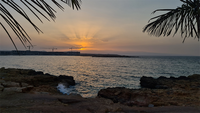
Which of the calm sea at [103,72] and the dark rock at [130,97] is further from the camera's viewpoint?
the calm sea at [103,72]

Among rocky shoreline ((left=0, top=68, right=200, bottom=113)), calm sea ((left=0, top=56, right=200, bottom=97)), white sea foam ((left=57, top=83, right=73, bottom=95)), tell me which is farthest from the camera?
calm sea ((left=0, top=56, right=200, bottom=97))

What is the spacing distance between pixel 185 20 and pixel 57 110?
4.55 metres

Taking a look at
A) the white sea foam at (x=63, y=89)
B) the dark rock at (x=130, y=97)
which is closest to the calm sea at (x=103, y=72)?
the white sea foam at (x=63, y=89)

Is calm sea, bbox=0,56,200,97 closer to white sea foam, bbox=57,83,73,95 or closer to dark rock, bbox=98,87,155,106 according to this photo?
white sea foam, bbox=57,83,73,95

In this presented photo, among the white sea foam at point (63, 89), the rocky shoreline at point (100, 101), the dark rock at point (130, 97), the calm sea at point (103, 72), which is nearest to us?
the rocky shoreline at point (100, 101)

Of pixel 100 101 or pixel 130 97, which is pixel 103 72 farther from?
pixel 100 101

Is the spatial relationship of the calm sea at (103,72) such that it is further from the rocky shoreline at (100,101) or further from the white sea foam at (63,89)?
the rocky shoreline at (100,101)

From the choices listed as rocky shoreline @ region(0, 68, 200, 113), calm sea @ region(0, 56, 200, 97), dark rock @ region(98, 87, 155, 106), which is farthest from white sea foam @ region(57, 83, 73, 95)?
dark rock @ region(98, 87, 155, 106)

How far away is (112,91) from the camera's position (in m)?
9.30

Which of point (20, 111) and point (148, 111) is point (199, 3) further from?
point (20, 111)

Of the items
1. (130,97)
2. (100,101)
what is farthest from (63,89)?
(100,101)

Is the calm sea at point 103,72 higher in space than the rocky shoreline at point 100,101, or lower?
lower

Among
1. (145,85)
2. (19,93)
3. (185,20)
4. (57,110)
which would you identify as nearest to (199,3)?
(185,20)

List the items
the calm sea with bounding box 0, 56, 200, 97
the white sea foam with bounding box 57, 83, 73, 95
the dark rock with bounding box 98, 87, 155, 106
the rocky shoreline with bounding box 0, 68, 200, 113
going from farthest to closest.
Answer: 1. the calm sea with bounding box 0, 56, 200, 97
2. the white sea foam with bounding box 57, 83, 73, 95
3. the dark rock with bounding box 98, 87, 155, 106
4. the rocky shoreline with bounding box 0, 68, 200, 113
